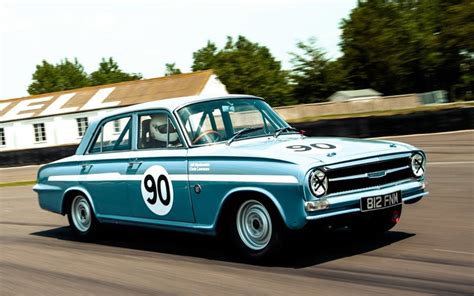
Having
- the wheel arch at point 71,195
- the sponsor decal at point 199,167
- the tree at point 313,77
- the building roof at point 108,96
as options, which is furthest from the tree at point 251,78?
the sponsor decal at point 199,167

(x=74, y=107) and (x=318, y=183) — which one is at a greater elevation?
(x=74, y=107)

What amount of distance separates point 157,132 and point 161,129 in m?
0.08

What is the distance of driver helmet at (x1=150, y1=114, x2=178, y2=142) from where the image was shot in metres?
6.53

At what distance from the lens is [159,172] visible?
643cm

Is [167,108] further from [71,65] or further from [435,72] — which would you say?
[71,65]

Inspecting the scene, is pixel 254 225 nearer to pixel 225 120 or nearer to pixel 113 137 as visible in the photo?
pixel 225 120

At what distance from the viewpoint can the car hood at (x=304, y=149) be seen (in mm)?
5348

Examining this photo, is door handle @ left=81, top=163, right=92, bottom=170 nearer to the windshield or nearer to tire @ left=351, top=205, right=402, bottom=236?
the windshield

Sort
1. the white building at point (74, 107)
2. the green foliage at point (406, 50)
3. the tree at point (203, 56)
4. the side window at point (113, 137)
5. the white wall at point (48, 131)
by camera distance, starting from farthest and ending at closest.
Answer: the tree at point (203, 56), the green foliage at point (406, 50), the white wall at point (48, 131), the white building at point (74, 107), the side window at point (113, 137)

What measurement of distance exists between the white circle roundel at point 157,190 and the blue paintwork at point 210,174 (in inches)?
2.3

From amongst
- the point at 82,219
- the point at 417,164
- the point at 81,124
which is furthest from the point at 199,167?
the point at 81,124

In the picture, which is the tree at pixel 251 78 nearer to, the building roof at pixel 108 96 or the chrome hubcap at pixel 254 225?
the building roof at pixel 108 96

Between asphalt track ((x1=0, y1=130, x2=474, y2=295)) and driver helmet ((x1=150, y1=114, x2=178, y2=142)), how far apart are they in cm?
117

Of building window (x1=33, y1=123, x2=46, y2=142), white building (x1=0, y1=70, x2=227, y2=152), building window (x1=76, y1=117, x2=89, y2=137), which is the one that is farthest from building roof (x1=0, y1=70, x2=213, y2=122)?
building window (x1=33, y1=123, x2=46, y2=142)
